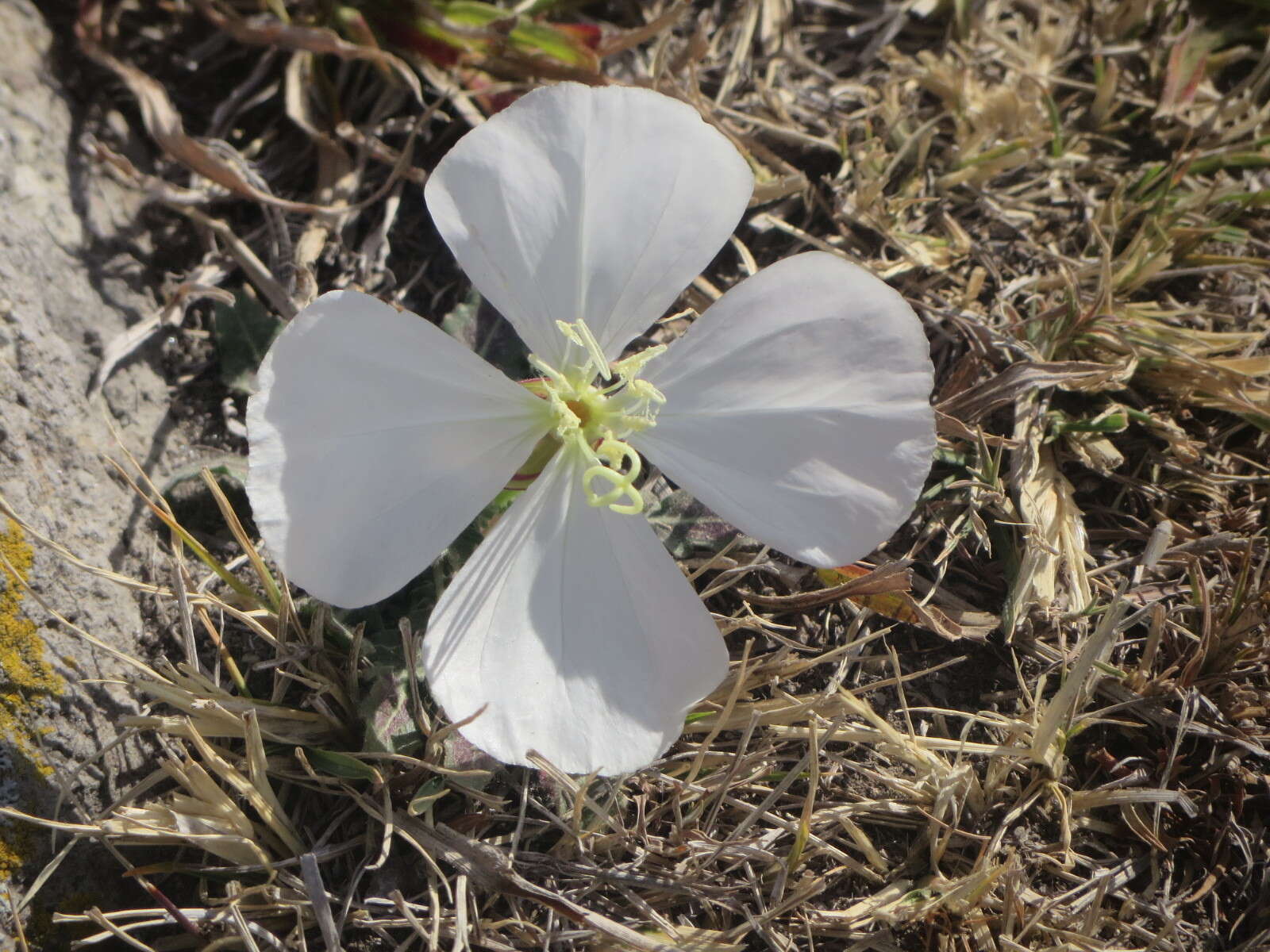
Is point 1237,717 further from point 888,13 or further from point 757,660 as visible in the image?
point 888,13

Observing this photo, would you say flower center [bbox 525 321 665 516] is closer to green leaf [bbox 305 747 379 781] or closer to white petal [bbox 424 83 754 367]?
white petal [bbox 424 83 754 367]

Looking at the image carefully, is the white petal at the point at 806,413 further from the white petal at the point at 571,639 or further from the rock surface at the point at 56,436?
the rock surface at the point at 56,436

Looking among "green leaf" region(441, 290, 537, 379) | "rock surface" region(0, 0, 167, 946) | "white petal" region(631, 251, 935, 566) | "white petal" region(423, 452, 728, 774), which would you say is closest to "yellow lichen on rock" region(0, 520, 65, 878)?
"rock surface" region(0, 0, 167, 946)

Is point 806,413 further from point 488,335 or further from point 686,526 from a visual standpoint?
point 488,335

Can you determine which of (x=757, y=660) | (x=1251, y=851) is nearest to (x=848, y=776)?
(x=757, y=660)

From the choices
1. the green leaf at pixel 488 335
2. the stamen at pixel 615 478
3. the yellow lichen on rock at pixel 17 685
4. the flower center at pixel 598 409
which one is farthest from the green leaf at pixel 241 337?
the stamen at pixel 615 478

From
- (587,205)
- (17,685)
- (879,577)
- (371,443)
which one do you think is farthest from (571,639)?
(17,685)
